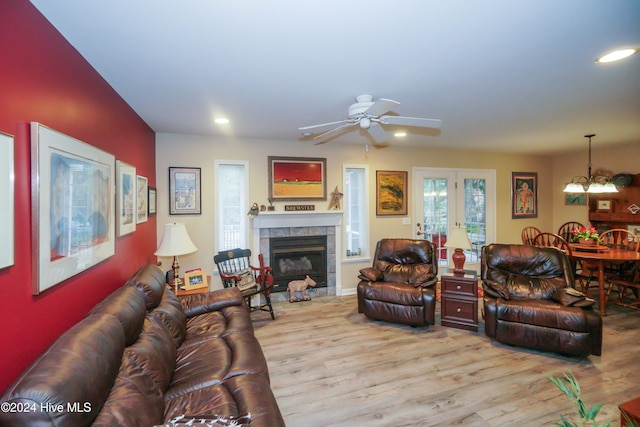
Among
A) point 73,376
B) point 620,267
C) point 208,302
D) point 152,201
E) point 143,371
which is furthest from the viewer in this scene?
point 620,267

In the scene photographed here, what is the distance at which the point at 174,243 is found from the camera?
3201mm

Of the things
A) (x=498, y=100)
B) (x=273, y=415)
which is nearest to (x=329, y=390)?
(x=273, y=415)

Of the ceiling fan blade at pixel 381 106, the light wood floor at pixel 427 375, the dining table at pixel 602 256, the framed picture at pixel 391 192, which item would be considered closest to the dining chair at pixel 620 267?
the dining table at pixel 602 256

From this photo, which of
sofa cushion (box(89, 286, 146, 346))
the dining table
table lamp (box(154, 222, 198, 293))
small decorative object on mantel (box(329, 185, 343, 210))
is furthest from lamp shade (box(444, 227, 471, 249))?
sofa cushion (box(89, 286, 146, 346))

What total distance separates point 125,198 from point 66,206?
108cm

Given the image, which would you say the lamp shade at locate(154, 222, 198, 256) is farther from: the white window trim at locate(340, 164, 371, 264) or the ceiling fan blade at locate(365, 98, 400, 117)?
the white window trim at locate(340, 164, 371, 264)

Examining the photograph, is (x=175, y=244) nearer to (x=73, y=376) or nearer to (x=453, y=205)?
(x=73, y=376)

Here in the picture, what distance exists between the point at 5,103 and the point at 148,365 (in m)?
1.45

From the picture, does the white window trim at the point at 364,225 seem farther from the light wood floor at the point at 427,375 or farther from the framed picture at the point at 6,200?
the framed picture at the point at 6,200

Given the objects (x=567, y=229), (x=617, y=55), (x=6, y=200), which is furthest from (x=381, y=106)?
(x=567, y=229)

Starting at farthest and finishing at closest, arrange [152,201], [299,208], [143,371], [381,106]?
1. [299,208]
2. [152,201]
3. [381,106]
4. [143,371]

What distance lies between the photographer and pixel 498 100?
2.97 metres

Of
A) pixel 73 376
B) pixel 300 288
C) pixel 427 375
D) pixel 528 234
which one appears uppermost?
pixel 528 234

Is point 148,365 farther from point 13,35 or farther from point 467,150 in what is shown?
point 467,150
